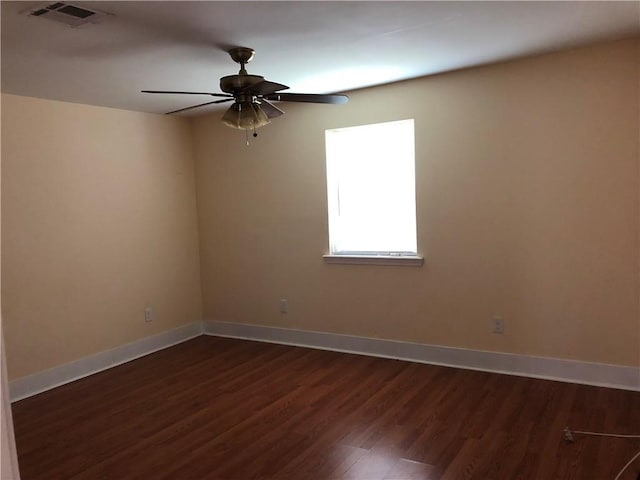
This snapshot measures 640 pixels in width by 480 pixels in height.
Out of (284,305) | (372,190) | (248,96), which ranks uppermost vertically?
(248,96)

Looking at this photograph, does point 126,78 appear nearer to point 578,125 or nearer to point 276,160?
point 276,160

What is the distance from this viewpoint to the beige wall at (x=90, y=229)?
382 cm

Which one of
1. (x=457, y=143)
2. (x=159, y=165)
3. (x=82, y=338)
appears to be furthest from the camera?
(x=159, y=165)

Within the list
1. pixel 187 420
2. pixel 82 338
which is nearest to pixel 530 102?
pixel 187 420

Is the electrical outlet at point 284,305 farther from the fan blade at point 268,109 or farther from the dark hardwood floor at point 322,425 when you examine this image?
the fan blade at point 268,109

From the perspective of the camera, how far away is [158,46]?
2.91 metres

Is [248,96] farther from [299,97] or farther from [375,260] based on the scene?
[375,260]

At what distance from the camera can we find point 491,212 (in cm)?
380

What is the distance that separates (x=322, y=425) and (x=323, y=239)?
1919mm

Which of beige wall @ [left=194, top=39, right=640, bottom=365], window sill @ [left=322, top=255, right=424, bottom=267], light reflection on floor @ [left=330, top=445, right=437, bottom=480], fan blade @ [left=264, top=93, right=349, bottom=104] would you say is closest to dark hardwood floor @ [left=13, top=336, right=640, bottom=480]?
light reflection on floor @ [left=330, top=445, right=437, bottom=480]

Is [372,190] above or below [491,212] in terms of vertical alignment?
above

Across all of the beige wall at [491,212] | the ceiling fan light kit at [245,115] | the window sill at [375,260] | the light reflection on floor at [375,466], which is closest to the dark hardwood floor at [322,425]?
the light reflection on floor at [375,466]

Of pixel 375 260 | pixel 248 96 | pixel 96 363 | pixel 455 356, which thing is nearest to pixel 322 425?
pixel 455 356

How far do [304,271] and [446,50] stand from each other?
7.75 feet
